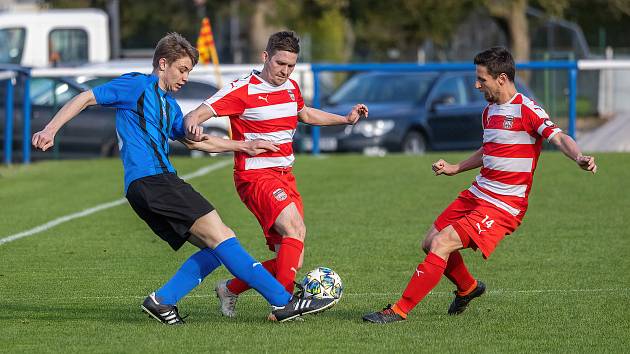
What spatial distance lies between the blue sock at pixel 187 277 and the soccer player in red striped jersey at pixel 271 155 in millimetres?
369

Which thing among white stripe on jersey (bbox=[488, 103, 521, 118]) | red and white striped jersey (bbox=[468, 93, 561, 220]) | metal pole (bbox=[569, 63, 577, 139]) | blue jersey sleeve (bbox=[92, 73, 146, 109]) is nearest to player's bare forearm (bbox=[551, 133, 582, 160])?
red and white striped jersey (bbox=[468, 93, 561, 220])

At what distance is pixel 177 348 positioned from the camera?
22.2 feet

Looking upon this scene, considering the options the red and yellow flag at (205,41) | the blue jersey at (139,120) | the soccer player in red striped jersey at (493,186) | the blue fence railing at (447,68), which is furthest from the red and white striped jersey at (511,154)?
the red and yellow flag at (205,41)

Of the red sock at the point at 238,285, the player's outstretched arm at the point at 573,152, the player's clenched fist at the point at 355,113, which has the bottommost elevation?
the red sock at the point at 238,285

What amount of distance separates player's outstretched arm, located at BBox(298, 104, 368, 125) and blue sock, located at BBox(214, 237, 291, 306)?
1.16m

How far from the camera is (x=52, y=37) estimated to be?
25.6 m

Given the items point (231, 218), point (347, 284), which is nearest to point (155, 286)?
point (347, 284)

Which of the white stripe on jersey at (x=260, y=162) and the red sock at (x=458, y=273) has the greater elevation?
the white stripe on jersey at (x=260, y=162)

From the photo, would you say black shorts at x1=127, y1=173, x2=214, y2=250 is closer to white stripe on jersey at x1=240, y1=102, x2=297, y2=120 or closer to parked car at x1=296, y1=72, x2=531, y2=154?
white stripe on jersey at x1=240, y1=102, x2=297, y2=120

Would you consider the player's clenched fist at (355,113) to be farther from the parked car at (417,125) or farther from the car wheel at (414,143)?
the car wheel at (414,143)

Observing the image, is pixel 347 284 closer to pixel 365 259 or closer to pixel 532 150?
pixel 365 259

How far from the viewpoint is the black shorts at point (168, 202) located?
7.18m

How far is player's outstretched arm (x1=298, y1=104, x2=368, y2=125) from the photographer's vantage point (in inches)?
318

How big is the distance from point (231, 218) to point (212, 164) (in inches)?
208
